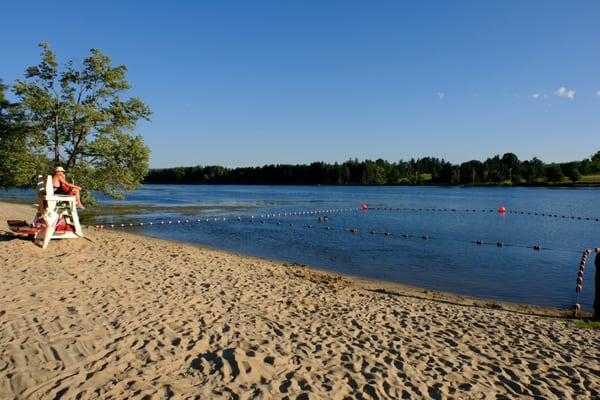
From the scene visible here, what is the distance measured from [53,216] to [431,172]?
187m

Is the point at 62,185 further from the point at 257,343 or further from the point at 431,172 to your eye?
the point at 431,172

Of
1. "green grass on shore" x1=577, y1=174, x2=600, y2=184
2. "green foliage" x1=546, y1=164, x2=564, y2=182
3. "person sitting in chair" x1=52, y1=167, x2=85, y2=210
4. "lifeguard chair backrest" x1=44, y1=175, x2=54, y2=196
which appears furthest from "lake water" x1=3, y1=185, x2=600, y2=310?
"green foliage" x1=546, y1=164, x2=564, y2=182

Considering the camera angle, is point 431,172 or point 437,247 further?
point 431,172

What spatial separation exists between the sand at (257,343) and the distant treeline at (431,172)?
150 metres

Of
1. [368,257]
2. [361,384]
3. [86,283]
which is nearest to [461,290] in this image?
[368,257]

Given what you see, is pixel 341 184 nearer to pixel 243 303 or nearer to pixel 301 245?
pixel 301 245

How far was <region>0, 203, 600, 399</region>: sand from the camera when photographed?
5.78m

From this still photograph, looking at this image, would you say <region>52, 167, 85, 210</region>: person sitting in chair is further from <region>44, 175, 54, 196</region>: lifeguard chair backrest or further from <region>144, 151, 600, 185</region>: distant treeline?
<region>144, 151, 600, 185</region>: distant treeline

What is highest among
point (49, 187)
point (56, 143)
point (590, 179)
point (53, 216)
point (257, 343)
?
point (56, 143)

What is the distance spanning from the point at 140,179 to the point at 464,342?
23440 millimetres

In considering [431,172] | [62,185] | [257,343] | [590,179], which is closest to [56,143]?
[62,185]

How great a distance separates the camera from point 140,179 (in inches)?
1062

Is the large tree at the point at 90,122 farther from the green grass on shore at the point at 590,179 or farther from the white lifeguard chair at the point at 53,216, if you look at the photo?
the green grass on shore at the point at 590,179

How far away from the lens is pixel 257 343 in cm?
724
